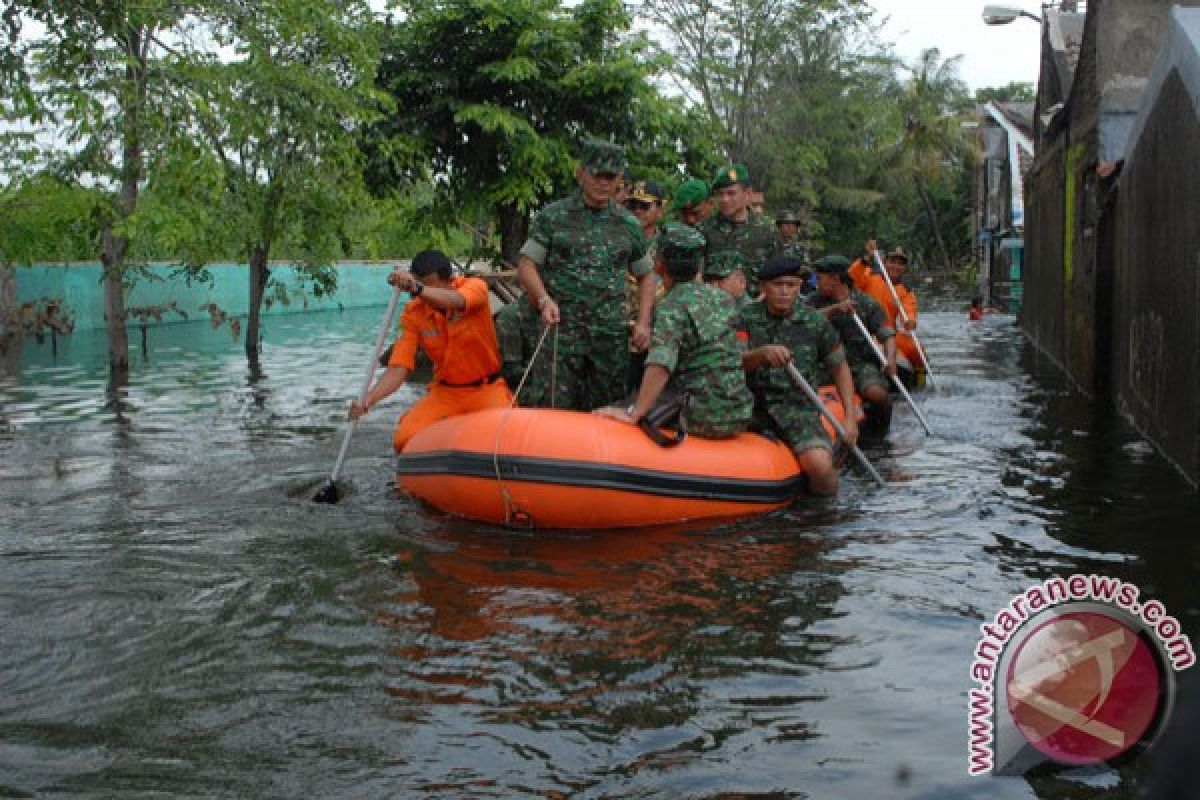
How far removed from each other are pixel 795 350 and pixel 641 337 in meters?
1.07

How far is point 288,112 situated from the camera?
14.3m

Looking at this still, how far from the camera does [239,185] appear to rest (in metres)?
15.2

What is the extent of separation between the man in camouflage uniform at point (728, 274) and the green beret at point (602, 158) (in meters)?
0.98

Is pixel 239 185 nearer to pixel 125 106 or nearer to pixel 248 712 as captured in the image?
pixel 125 106

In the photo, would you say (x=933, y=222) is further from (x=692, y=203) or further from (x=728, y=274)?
(x=728, y=274)

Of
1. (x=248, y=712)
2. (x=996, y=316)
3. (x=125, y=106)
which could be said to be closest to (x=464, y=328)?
(x=248, y=712)

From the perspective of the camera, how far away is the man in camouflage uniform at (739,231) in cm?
967

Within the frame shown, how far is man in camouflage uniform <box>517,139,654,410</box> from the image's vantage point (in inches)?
313

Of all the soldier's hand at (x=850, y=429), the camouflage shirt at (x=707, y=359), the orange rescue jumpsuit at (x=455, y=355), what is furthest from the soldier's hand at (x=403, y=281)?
the soldier's hand at (x=850, y=429)

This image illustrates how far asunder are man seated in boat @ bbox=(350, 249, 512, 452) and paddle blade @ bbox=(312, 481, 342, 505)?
47cm

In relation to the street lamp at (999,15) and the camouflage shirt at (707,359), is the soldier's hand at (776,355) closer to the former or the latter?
the camouflage shirt at (707,359)

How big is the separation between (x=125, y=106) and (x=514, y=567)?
6.91 m

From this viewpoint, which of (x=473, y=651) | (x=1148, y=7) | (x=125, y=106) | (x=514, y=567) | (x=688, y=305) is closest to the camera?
(x=473, y=651)

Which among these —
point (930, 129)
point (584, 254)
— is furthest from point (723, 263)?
point (930, 129)
